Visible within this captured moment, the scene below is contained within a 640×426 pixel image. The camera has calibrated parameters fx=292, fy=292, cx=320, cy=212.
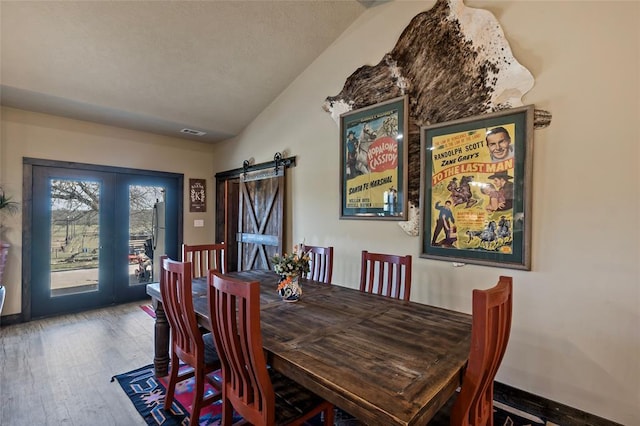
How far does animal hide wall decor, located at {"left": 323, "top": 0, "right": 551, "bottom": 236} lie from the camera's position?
7.32 feet

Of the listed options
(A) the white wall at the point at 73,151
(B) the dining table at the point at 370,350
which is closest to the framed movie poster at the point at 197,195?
(A) the white wall at the point at 73,151

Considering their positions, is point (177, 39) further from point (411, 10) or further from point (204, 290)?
point (204, 290)

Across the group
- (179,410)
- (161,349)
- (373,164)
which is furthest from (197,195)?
(179,410)

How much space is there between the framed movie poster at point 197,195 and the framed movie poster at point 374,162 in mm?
3200

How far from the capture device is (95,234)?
4285 mm

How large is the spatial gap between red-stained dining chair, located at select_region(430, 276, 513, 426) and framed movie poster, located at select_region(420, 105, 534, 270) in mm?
1056

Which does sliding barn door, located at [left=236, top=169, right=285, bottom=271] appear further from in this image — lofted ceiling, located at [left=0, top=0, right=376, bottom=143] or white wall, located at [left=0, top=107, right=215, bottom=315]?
lofted ceiling, located at [left=0, top=0, right=376, bottom=143]

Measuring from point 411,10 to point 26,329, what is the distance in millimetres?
5577

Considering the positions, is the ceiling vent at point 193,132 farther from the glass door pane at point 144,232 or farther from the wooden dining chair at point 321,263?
the wooden dining chair at point 321,263

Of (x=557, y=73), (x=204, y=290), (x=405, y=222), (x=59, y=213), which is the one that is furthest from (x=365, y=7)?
(x=59, y=213)

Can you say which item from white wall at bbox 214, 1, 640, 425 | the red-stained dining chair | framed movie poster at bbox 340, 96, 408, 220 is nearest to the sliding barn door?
framed movie poster at bbox 340, 96, 408, 220

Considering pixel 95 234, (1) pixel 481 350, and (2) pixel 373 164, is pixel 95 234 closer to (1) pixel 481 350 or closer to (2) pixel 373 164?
(2) pixel 373 164

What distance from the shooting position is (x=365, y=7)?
10.1ft

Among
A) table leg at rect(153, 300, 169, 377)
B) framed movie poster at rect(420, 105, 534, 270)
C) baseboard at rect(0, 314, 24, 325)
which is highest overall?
framed movie poster at rect(420, 105, 534, 270)
